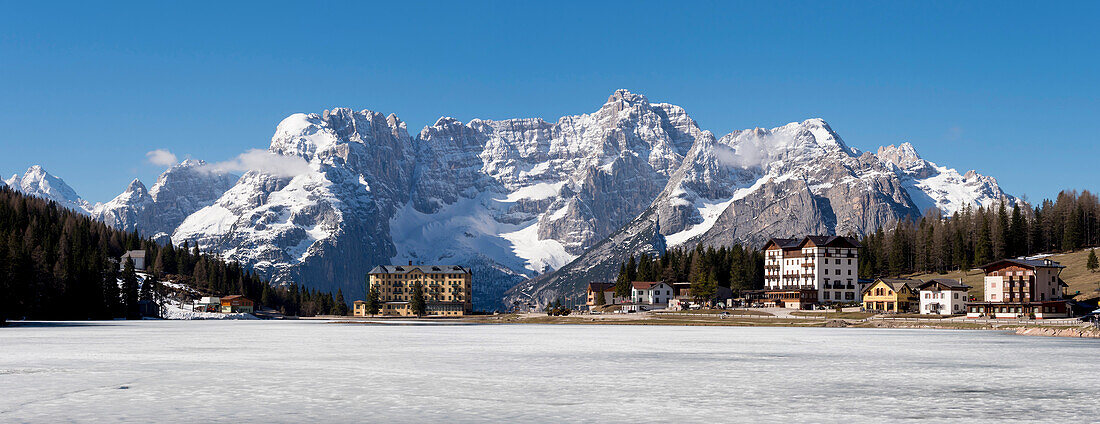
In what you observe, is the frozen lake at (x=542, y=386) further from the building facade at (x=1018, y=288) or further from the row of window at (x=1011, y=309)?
the building facade at (x=1018, y=288)

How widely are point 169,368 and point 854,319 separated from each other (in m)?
130

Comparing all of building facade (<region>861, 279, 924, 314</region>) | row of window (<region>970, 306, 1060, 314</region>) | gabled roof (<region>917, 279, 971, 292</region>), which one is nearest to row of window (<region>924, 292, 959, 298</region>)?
gabled roof (<region>917, 279, 971, 292</region>)

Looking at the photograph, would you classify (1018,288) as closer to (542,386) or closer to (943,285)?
(943,285)

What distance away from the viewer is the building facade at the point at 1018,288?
157 m

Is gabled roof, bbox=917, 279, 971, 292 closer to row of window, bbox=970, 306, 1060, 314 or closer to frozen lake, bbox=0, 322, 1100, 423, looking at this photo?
row of window, bbox=970, 306, 1060, 314

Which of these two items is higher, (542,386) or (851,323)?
(542,386)

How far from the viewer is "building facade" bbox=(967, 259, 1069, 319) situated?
157m

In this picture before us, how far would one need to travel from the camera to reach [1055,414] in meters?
33.2

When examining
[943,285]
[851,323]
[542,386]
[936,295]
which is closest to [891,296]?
[936,295]

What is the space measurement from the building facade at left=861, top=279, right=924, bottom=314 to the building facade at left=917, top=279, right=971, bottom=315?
610 centimetres

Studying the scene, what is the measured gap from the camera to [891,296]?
7313 inches

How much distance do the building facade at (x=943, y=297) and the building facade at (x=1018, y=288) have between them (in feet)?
9.61

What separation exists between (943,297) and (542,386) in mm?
150052

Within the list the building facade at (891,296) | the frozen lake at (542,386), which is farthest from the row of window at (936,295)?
the frozen lake at (542,386)
